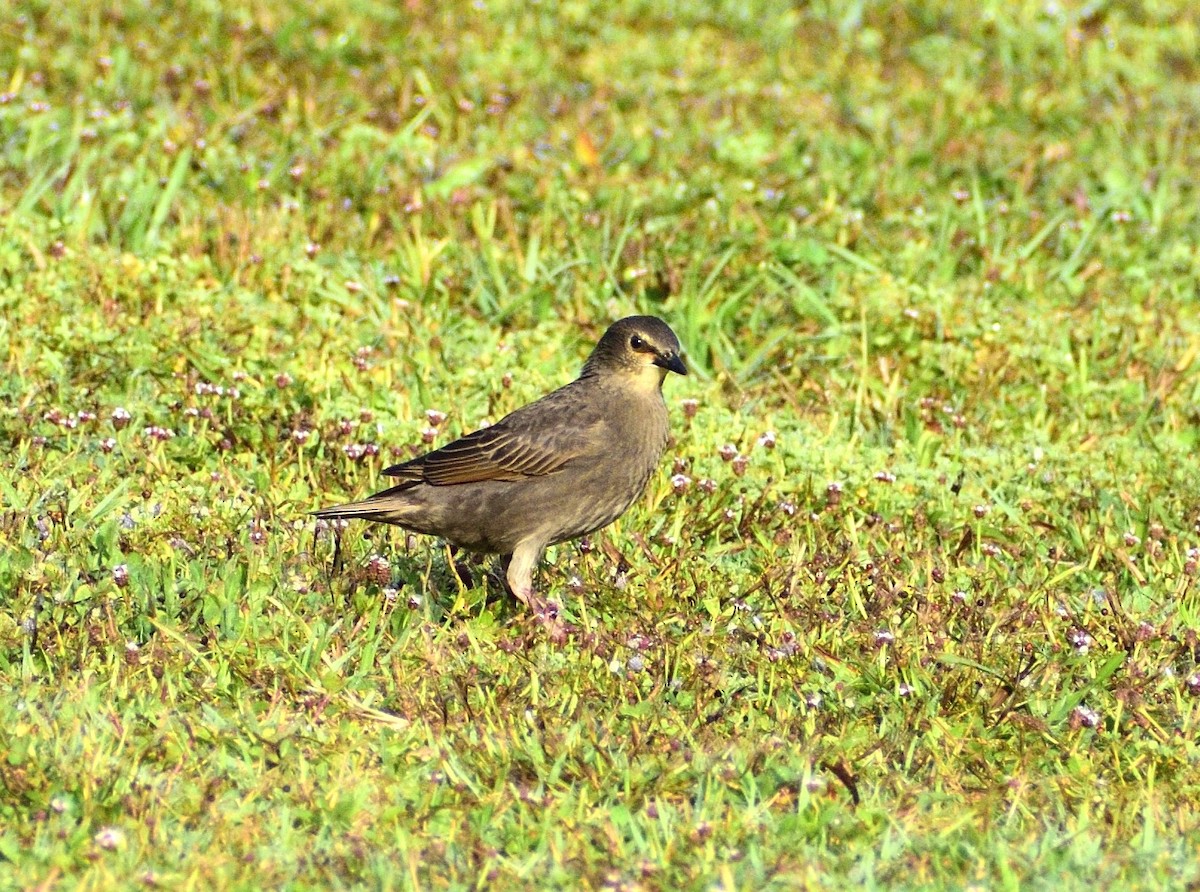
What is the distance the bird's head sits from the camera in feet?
23.1

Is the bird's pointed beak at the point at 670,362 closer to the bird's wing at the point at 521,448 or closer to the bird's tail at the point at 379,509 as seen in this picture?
the bird's wing at the point at 521,448

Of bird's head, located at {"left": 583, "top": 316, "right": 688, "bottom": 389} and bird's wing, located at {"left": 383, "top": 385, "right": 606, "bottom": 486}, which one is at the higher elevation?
bird's head, located at {"left": 583, "top": 316, "right": 688, "bottom": 389}

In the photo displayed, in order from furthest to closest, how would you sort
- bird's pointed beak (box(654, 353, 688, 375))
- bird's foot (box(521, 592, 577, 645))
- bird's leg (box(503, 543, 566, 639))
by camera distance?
bird's pointed beak (box(654, 353, 688, 375)), bird's leg (box(503, 543, 566, 639)), bird's foot (box(521, 592, 577, 645))

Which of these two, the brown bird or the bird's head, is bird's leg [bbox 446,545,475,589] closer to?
the brown bird

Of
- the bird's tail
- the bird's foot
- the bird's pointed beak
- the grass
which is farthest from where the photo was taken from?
the bird's pointed beak

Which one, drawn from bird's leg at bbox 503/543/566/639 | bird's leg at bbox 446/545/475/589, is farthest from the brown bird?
bird's leg at bbox 446/545/475/589

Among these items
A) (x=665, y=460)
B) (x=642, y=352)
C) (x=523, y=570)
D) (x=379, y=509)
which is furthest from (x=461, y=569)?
(x=665, y=460)

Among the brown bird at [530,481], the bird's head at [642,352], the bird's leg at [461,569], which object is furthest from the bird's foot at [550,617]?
the bird's head at [642,352]

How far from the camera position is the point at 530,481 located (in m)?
6.71

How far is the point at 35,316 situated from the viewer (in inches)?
339

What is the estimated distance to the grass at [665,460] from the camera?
5070 mm

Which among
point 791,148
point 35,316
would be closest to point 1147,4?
point 791,148

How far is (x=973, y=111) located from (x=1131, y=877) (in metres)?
8.24

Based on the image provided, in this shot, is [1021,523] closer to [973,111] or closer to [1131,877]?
[1131,877]
